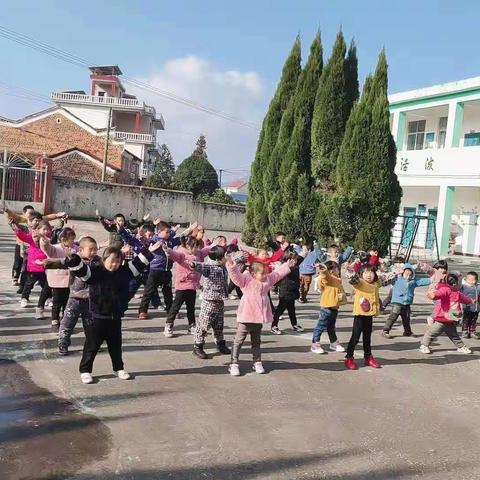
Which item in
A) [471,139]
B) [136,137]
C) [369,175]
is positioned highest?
[136,137]

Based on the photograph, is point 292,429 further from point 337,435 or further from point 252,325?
point 252,325

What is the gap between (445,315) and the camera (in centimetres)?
825

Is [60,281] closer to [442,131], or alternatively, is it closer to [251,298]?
[251,298]

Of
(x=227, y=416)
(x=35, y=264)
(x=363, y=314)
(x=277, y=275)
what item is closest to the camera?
(x=227, y=416)

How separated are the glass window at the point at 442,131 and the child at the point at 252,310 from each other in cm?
2068

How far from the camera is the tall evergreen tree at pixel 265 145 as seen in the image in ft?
67.7

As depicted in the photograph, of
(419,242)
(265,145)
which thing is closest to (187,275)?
(265,145)

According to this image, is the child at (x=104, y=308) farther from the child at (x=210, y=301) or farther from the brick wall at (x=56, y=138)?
the brick wall at (x=56, y=138)

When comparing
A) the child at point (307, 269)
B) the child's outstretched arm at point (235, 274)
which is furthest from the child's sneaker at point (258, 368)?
the child at point (307, 269)

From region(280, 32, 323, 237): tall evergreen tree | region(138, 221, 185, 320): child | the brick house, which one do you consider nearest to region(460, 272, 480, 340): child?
region(138, 221, 185, 320): child

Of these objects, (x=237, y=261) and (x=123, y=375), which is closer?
(x=123, y=375)

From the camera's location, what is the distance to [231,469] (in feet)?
13.2

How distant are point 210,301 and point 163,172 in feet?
161

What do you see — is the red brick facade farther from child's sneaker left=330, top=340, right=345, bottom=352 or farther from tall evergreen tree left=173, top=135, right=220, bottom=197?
child's sneaker left=330, top=340, right=345, bottom=352
